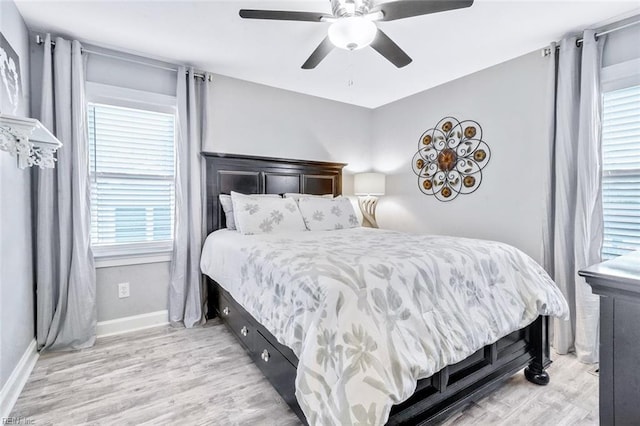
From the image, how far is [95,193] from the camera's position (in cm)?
269

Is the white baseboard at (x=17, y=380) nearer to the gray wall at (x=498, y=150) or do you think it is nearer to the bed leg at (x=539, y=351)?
the bed leg at (x=539, y=351)

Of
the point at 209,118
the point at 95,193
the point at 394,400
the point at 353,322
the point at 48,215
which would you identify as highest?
the point at 209,118

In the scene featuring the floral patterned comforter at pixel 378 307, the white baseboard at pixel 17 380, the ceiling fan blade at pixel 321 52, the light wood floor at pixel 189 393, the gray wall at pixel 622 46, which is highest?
the gray wall at pixel 622 46

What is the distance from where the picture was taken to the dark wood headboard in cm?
313

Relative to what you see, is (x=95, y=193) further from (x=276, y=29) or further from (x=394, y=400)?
(x=394, y=400)

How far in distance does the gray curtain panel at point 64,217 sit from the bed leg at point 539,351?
3370mm

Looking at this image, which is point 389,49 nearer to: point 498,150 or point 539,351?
point 498,150

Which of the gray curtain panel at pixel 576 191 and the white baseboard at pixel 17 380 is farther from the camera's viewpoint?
the gray curtain panel at pixel 576 191

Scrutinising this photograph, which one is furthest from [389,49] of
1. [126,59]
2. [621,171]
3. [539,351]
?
[126,59]

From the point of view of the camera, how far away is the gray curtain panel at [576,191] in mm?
2273

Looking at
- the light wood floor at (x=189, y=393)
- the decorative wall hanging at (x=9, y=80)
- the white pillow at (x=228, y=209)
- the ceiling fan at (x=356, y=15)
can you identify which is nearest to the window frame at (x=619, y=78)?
the light wood floor at (x=189, y=393)

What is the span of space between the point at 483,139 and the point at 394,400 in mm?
2791

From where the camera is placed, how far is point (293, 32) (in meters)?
2.37

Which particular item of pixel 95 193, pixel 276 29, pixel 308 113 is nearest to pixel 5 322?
pixel 95 193
